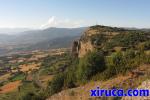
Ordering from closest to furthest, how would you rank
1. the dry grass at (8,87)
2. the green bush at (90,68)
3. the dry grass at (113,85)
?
the dry grass at (113,85), the green bush at (90,68), the dry grass at (8,87)

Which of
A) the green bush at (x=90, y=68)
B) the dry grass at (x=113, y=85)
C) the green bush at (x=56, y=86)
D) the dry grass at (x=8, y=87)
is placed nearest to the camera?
the dry grass at (x=113, y=85)

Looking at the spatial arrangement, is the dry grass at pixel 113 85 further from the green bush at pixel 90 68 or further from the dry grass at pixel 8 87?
the dry grass at pixel 8 87

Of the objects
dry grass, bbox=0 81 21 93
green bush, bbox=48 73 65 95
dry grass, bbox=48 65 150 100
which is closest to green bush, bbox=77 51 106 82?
green bush, bbox=48 73 65 95

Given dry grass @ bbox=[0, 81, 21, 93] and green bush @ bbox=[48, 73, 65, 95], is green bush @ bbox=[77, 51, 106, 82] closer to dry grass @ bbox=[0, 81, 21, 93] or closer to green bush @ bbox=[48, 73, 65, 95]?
green bush @ bbox=[48, 73, 65, 95]

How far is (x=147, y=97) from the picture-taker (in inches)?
879

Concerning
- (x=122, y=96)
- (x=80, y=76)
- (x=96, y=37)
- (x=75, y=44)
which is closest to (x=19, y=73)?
(x=75, y=44)

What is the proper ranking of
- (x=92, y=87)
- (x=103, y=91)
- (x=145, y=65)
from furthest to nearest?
(x=145, y=65) < (x=92, y=87) < (x=103, y=91)

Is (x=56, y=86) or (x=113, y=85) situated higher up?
(x=113, y=85)

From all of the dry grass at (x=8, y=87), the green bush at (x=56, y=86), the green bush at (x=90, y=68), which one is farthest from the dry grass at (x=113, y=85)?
the dry grass at (x=8, y=87)

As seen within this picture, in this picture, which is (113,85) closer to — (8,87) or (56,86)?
(56,86)

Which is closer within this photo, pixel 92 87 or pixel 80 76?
pixel 92 87

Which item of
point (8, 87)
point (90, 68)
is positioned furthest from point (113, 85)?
point (8, 87)

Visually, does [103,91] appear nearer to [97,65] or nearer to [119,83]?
[119,83]

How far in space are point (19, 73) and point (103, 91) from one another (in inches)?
4776
